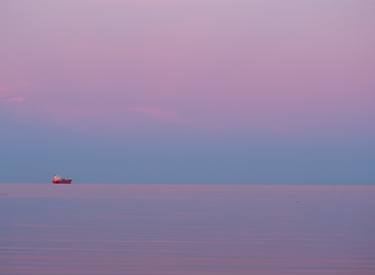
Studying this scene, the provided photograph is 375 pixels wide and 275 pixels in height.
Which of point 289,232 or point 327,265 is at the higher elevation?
point 289,232

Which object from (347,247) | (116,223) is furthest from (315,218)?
(347,247)

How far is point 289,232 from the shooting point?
36.8 m

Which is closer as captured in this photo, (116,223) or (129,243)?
(129,243)

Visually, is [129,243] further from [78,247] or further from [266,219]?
[266,219]

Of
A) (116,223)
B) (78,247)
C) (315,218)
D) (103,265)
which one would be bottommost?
(103,265)

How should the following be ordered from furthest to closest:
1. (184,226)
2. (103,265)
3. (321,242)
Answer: (184,226), (321,242), (103,265)

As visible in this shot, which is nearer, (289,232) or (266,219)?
(289,232)

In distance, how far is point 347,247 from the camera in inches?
1168

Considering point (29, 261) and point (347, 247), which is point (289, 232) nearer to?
point (347, 247)

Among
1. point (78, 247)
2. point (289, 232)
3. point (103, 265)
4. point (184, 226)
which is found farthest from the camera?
point (184, 226)

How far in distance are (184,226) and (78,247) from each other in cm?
1224

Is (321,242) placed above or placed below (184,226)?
below

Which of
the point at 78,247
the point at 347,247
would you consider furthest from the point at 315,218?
the point at 78,247

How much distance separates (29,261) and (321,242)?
1409 centimetres
